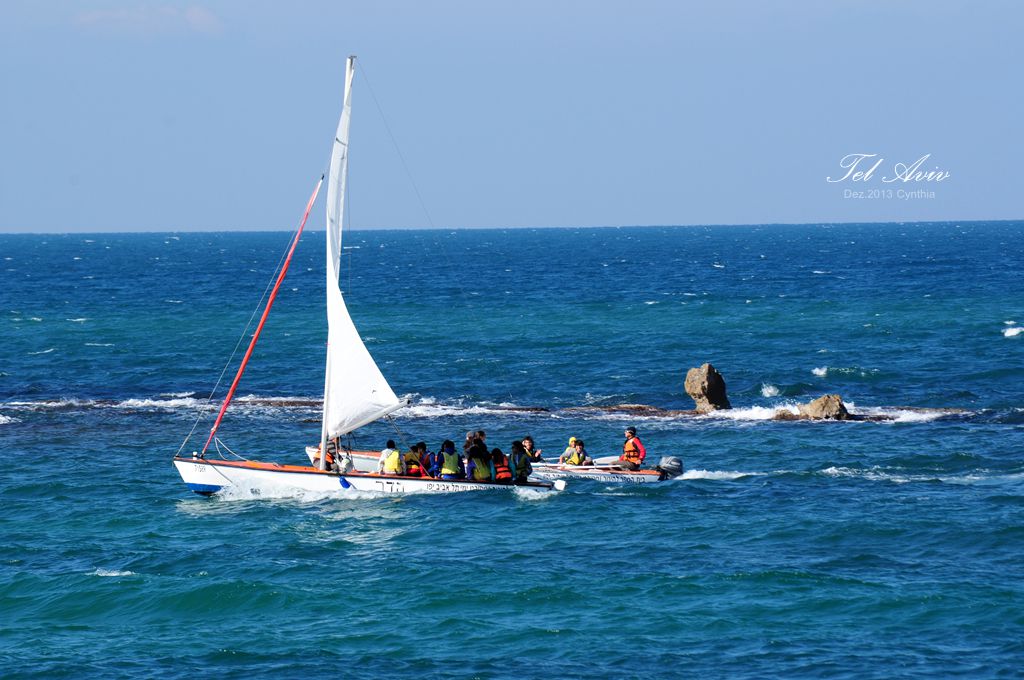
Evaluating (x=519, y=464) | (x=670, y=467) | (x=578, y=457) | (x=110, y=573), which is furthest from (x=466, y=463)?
(x=110, y=573)

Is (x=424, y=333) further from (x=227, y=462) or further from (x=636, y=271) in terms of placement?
(x=636, y=271)

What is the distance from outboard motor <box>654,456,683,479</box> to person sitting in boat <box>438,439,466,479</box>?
6.10 metres

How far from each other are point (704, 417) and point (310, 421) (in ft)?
51.2

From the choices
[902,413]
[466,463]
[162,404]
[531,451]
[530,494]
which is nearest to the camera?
[530,494]


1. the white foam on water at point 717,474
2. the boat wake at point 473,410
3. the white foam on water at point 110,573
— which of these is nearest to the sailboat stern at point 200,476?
the white foam on water at point 110,573

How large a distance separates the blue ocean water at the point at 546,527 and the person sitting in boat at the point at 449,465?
3.48ft

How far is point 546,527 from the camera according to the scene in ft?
112

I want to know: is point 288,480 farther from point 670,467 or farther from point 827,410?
point 827,410

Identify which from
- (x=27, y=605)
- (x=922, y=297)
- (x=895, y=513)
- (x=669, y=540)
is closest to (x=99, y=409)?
(x=27, y=605)

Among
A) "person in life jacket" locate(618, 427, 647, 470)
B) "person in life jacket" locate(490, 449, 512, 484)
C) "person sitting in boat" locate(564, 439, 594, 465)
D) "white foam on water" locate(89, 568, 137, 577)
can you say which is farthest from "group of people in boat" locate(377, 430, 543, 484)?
Result: "white foam on water" locate(89, 568, 137, 577)

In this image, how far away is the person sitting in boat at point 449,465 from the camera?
3809cm

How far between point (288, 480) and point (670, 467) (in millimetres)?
11459

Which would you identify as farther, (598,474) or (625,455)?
(625,455)

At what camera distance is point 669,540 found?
32656 mm
